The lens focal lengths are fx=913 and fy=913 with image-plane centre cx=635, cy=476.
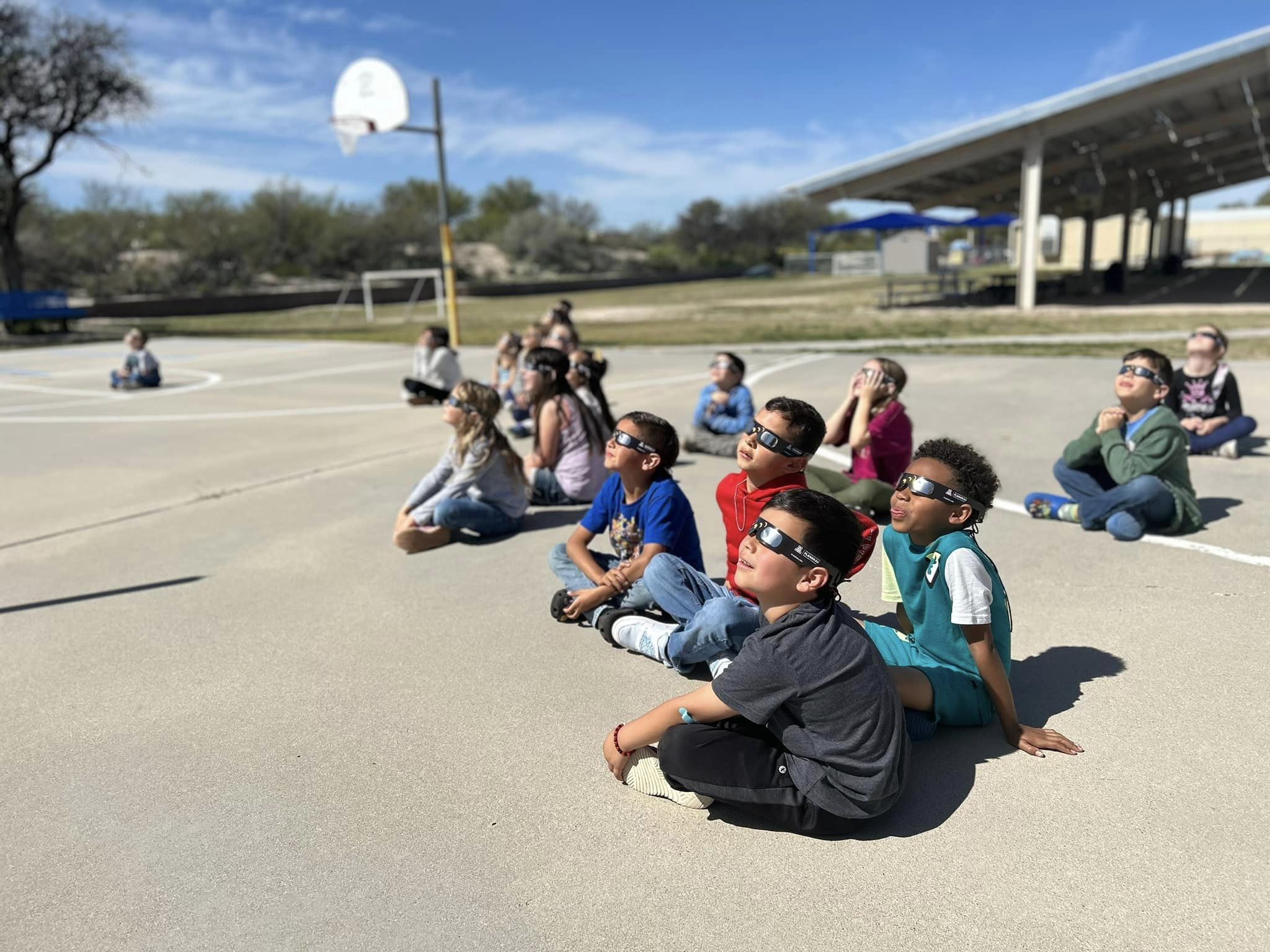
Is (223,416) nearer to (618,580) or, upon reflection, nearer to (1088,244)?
(618,580)

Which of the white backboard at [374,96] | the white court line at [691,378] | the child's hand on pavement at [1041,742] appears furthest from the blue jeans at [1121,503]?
the white backboard at [374,96]

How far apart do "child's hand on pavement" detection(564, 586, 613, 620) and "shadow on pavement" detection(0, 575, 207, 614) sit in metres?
2.43

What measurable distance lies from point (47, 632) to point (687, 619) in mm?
3285

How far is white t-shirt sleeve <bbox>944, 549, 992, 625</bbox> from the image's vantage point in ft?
10.0

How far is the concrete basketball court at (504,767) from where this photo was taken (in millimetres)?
2500

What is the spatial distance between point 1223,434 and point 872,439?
3403 mm

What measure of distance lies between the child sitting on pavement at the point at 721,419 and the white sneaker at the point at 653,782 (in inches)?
198

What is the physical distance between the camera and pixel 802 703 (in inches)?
104

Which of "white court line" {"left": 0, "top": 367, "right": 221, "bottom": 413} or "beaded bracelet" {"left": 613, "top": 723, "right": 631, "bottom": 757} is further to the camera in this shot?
"white court line" {"left": 0, "top": 367, "right": 221, "bottom": 413}

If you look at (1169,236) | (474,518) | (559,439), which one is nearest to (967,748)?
(474,518)

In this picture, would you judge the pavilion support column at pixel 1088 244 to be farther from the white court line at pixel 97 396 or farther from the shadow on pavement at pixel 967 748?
the shadow on pavement at pixel 967 748

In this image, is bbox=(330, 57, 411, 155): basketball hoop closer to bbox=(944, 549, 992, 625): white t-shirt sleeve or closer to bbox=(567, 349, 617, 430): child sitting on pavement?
bbox=(567, 349, 617, 430): child sitting on pavement

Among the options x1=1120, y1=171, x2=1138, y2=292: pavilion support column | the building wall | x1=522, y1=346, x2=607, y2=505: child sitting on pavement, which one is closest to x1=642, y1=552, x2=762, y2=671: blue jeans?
x1=522, y1=346, x2=607, y2=505: child sitting on pavement

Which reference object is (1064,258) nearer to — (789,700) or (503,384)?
(503,384)
